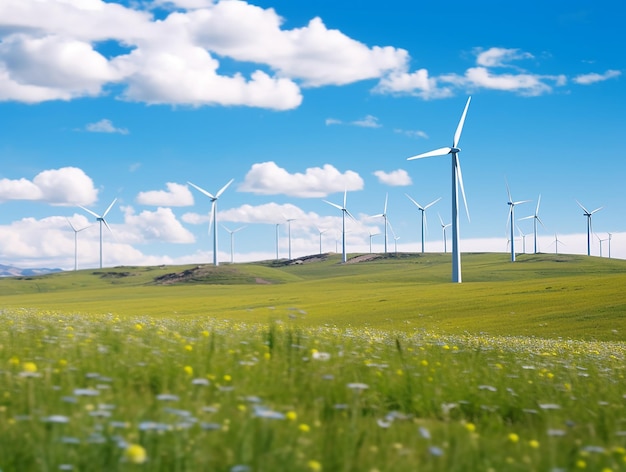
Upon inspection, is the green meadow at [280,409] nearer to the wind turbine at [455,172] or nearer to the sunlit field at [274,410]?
the sunlit field at [274,410]

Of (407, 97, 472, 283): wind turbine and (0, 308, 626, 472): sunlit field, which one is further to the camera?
(407, 97, 472, 283): wind turbine

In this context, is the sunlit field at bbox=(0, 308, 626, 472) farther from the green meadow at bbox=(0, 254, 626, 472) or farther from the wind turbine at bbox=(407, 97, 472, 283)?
the wind turbine at bbox=(407, 97, 472, 283)

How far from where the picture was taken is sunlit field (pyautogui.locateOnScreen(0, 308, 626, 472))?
15.7 ft

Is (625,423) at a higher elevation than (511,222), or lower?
lower

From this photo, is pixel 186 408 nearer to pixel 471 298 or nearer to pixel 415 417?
pixel 415 417

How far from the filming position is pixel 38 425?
5.12 meters

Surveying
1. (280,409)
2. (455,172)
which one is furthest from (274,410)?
(455,172)

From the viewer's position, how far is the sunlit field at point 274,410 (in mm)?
4777

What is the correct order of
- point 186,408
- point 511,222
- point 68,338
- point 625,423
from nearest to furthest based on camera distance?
point 186,408 < point 625,423 < point 68,338 < point 511,222

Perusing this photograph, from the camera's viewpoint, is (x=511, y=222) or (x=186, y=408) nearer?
(x=186, y=408)

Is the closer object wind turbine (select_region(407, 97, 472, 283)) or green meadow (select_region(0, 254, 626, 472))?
green meadow (select_region(0, 254, 626, 472))

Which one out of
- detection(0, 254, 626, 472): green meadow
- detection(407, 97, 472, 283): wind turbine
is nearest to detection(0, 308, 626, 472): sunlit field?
detection(0, 254, 626, 472): green meadow

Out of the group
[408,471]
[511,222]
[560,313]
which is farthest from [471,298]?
[511,222]

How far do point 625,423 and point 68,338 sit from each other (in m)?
6.95
